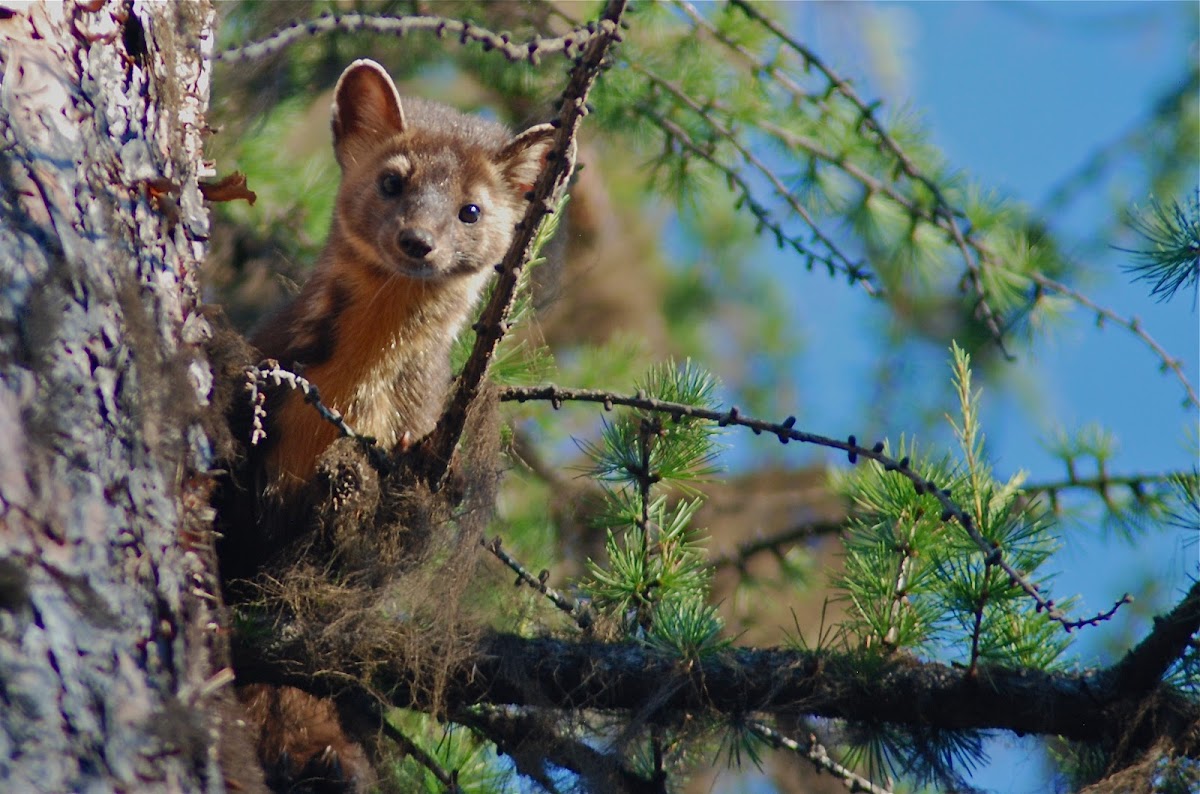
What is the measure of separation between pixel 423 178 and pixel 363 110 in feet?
1.30

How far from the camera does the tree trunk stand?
2053mm

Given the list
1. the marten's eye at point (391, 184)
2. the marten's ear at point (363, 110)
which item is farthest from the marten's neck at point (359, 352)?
the marten's ear at point (363, 110)

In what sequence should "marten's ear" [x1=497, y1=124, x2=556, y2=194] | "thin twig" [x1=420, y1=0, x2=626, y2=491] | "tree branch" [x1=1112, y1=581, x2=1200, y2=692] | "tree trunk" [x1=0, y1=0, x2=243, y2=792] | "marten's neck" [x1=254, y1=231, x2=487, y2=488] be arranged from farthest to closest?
"marten's ear" [x1=497, y1=124, x2=556, y2=194] → "marten's neck" [x1=254, y1=231, x2=487, y2=488] → "tree branch" [x1=1112, y1=581, x2=1200, y2=692] → "thin twig" [x1=420, y1=0, x2=626, y2=491] → "tree trunk" [x1=0, y1=0, x2=243, y2=792]

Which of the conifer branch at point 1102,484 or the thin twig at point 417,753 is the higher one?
→ the conifer branch at point 1102,484

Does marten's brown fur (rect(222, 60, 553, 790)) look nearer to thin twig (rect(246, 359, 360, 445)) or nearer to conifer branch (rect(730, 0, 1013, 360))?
thin twig (rect(246, 359, 360, 445))

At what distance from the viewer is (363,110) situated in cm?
451

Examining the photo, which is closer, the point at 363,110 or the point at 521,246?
the point at 521,246

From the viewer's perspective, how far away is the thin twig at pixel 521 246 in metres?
2.52

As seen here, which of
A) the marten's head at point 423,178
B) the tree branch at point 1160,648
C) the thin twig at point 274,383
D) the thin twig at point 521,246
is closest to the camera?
the thin twig at point 521,246

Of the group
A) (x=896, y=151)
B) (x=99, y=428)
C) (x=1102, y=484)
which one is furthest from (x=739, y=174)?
(x=99, y=428)

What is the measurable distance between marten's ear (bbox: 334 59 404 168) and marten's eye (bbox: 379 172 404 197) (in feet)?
0.78

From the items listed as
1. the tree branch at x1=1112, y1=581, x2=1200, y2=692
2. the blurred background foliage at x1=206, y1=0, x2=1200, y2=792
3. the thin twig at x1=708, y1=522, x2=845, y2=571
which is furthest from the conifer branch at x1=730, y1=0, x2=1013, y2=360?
the tree branch at x1=1112, y1=581, x2=1200, y2=692

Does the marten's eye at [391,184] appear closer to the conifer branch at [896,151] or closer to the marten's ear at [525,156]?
the marten's ear at [525,156]

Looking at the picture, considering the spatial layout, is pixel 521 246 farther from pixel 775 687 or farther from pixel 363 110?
pixel 363 110
